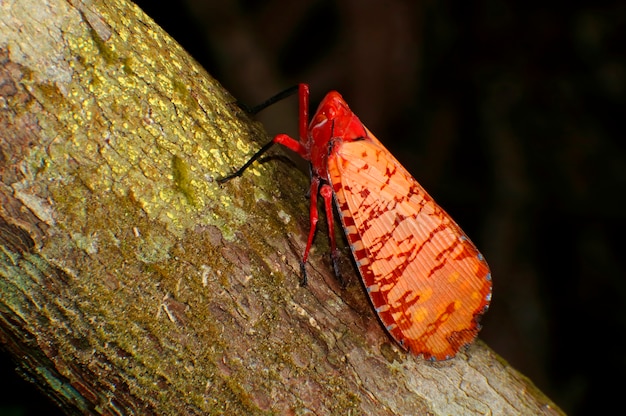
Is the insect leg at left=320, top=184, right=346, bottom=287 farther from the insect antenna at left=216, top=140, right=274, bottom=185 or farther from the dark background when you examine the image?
the dark background

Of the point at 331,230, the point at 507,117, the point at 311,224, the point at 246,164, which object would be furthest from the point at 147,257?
the point at 507,117

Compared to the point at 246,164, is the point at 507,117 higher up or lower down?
higher up

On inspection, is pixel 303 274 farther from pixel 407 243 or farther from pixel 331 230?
pixel 407 243

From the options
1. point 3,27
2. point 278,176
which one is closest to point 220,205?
point 278,176

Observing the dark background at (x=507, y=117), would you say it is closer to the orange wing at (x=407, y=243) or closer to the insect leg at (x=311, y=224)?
the orange wing at (x=407, y=243)

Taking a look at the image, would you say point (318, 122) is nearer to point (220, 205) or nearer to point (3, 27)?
point (220, 205)

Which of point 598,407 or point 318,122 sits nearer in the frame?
point 318,122

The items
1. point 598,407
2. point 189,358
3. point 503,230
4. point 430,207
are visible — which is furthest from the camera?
point 503,230
